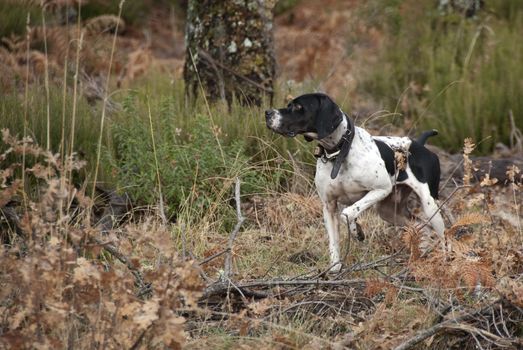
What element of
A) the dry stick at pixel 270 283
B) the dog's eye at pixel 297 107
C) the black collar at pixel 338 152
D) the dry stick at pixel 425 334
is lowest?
the dry stick at pixel 270 283

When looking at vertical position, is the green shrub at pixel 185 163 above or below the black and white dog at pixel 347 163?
below

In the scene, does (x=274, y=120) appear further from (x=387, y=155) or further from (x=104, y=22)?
(x=104, y=22)

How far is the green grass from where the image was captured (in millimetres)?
8562

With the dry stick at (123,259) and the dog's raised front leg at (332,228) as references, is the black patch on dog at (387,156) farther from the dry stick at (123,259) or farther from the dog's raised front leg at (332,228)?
the dry stick at (123,259)

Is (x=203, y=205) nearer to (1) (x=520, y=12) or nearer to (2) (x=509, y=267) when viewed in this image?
(2) (x=509, y=267)

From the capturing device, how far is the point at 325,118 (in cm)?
522

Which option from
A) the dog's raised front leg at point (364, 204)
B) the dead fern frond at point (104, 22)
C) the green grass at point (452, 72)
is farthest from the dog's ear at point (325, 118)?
the green grass at point (452, 72)

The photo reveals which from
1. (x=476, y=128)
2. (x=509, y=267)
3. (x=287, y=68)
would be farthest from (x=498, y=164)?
(x=287, y=68)

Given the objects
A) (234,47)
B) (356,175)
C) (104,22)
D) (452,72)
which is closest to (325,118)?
(356,175)

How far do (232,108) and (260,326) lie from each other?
289 centimetres

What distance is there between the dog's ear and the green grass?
8.32 feet

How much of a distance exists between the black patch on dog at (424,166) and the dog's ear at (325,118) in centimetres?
75

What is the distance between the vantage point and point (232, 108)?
6.98m

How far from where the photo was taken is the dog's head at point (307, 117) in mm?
5211
